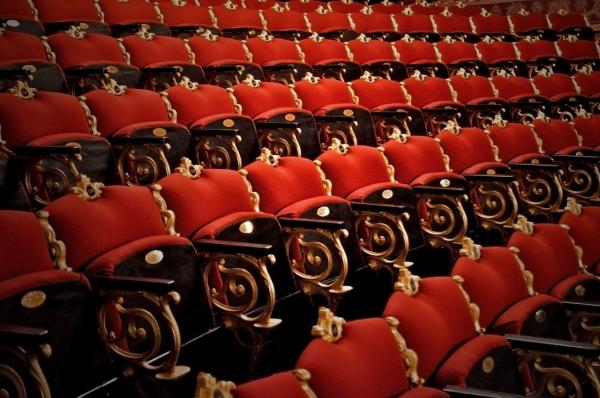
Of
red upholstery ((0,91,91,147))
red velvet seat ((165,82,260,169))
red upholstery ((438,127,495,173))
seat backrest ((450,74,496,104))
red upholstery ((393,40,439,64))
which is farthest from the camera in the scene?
red upholstery ((393,40,439,64))

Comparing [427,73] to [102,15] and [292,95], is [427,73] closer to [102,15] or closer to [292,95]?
[292,95]

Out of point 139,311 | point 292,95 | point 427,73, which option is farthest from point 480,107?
point 139,311

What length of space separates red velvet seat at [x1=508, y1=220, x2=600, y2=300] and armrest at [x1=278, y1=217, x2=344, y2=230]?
0.15 metres

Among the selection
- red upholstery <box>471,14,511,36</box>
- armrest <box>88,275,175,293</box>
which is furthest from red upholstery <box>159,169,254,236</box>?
red upholstery <box>471,14,511,36</box>

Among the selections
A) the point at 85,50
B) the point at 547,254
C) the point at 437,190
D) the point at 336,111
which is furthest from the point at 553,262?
the point at 85,50

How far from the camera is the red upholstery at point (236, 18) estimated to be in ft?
3.16

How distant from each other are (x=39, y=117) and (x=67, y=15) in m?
0.34

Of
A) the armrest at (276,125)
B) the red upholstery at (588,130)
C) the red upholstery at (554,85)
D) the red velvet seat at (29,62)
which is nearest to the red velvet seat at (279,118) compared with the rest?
the armrest at (276,125)

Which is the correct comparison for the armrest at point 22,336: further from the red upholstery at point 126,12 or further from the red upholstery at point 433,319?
the red upholstery at point 126,12

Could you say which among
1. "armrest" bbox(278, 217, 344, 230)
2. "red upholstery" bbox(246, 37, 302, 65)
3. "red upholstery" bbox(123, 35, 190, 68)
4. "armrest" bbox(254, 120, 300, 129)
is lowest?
"armrest" bbox(278, 217, 344, 230)

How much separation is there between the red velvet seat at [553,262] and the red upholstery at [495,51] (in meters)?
0.73

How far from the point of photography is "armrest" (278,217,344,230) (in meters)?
0.44

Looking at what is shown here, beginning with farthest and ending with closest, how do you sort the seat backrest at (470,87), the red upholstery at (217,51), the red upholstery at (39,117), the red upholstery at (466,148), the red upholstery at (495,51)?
the red upholstery at (495,51) < the seat backrest at (470,87) < the red upholstery at (217,51) < the red upholstery at (466,148) < the red upholstery at (39,117)

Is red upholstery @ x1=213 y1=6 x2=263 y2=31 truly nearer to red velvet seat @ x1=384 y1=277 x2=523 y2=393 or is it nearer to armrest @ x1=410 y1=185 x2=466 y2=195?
armrest @ x1=410 y1=185 x2=466 y2=195
